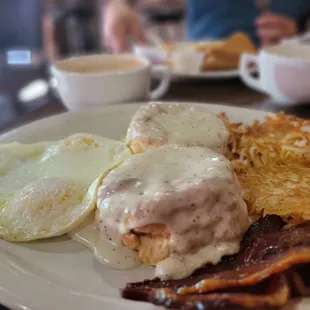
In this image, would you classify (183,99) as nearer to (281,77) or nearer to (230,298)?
(281,77)

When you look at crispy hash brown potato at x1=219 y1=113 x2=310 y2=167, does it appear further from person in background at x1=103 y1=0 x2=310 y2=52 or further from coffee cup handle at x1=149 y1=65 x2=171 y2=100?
person in background at x1=103 y1=0 x2=310 y2=52

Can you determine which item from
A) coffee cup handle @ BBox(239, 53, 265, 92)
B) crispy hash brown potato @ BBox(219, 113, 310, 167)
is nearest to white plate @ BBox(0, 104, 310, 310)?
crispy hash brown potato @ BBox(219, 113, 310, 167)

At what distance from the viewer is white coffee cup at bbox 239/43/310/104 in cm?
132

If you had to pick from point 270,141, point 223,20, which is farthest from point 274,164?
point 223,20

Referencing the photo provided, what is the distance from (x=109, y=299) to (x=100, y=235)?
16 centimetres

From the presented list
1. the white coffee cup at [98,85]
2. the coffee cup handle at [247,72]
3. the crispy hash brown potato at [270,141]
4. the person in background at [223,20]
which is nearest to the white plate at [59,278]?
the crispy hash brown potato at [270,141]

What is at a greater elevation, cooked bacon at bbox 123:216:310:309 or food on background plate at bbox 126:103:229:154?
food on background plate at bbox 126:103:229:154

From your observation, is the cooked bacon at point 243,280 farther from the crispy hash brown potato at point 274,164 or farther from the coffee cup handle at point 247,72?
the coffee cup handle at point 247,72

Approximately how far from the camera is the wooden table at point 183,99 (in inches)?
54.2

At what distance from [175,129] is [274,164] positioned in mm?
230

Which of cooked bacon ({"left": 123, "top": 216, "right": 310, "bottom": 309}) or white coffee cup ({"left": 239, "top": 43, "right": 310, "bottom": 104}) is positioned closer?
cooked bacon ({"left": 123, "top": 216, "right": 310, "bottom": 309})

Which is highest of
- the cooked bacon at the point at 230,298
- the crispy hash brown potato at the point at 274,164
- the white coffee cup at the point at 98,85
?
the white coffee cup at the point at 98,85

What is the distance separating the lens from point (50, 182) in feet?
2.57

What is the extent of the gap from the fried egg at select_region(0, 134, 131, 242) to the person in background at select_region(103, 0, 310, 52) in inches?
50.6
